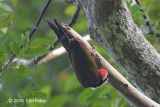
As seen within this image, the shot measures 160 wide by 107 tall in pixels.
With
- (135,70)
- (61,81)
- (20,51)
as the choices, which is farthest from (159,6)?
(20,51)

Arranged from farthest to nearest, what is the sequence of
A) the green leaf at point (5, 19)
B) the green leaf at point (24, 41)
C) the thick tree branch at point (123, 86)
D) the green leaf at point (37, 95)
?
the green leaf at point (5, 19) < the green leaf at point (37, 95) < the green leaf at point (24, 41) < the thick tree branch at point (123, 86)

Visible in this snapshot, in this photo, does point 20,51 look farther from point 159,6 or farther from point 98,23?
point 159,6

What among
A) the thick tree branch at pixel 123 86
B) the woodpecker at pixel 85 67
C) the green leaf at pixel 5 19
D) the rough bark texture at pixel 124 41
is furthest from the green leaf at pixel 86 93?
the green leaf at pixel 5 19

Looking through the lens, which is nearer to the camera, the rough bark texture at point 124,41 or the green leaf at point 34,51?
the rough bark texture at point 124,41

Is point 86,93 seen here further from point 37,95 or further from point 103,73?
point 103,73

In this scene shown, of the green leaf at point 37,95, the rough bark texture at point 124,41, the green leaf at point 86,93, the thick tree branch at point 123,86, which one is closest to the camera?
the thick tree branch at point 123,86

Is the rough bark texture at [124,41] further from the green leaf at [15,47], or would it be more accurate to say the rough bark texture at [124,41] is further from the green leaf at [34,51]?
the green leaf at [15,47]

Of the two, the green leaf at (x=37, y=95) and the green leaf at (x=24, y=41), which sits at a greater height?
the green leaf at (x=24, y=41)
